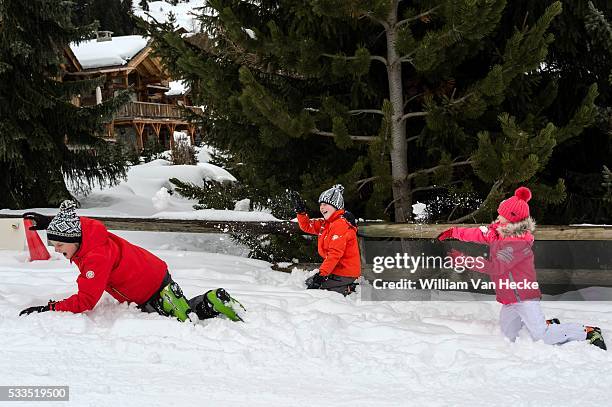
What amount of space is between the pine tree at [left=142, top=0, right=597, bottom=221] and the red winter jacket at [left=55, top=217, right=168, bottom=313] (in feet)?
8.29

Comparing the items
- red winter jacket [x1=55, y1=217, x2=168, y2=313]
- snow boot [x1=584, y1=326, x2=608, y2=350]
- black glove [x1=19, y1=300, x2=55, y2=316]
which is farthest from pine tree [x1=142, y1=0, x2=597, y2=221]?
black glove [x1=19, y1=300, x2=55, y2=316]

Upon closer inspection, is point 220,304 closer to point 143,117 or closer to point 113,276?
point 113,276

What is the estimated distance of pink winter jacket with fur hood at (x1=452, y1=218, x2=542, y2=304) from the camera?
450cm

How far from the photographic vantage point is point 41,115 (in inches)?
488

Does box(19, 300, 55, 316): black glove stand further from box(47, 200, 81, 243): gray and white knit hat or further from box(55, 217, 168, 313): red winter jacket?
box(47, 200, 81, 243): gray and white knit hat

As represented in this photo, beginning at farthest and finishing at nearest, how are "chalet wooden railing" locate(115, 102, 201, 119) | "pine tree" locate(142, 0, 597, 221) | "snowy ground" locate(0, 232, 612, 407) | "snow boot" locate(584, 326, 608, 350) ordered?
"chalet wooden railing" locate(115, 102, 201, 119)
"pine tree" locate(142, 0, 597, 221)
"snow boot" locate(584, 326, 608, 350)
"snowy ground" locate(0, 232, 612, 407)

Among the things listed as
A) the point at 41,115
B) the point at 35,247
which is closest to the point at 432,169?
the point at 35,247

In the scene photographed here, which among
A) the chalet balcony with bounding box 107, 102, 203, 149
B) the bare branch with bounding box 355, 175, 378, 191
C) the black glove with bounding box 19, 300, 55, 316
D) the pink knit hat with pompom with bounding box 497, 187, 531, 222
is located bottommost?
the black glove with bounding box 19, 300, 55, 316

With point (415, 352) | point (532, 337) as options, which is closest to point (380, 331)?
point (415, 352)

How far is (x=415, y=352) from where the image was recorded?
4.11 meters

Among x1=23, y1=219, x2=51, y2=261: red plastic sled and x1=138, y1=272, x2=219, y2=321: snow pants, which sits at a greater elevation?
x1=23, y1=219, x2=51, y2=261: red plastic sled

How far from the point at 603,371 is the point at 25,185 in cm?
1253

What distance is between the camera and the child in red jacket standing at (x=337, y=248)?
224 inches

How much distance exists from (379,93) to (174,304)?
4.63m
